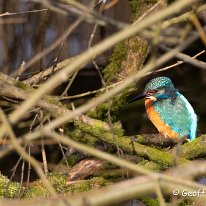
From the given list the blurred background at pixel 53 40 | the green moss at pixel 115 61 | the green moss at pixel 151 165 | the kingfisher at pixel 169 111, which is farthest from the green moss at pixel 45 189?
the blurred background at pixel 53 40

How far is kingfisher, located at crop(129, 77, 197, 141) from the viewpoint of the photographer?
334cm

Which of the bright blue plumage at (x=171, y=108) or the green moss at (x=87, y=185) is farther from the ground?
the bright blue plumage at (x=171, y=108)

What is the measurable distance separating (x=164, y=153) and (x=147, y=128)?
1787 millimetres

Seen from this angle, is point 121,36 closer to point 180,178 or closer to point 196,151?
point 180,178

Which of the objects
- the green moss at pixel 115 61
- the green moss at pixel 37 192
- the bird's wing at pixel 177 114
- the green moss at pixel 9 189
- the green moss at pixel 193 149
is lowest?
the green moss at pixel 37 192

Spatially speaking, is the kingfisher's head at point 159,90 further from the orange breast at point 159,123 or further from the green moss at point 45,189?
the green moss at point 45,189

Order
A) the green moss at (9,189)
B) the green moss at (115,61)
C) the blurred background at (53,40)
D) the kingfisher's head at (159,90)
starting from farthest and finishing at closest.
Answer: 1. the blurred background at (53,40)
2. the kingfisher's head at (159,90)
3. the green moss at (115,61)
4. the green moss at (9,189)

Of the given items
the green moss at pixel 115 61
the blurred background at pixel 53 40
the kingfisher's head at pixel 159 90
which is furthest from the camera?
the blurred background at pixel 53 40

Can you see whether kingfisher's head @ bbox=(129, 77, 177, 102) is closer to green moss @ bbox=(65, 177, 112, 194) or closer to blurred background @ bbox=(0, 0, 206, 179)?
blurred background @ bbox=(0, 0, 206, 179)

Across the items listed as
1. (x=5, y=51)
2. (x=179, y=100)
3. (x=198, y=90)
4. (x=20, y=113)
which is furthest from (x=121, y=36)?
(x=198, y=90)

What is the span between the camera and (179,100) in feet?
11.5

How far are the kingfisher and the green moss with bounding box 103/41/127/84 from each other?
0.27m

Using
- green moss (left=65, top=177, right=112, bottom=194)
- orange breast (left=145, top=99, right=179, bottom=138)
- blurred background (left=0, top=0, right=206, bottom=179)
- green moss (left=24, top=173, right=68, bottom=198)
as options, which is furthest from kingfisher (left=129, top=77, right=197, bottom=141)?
green moss (left=24, top=173, right=68, bottom=198)

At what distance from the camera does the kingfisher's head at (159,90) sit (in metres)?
3.46
